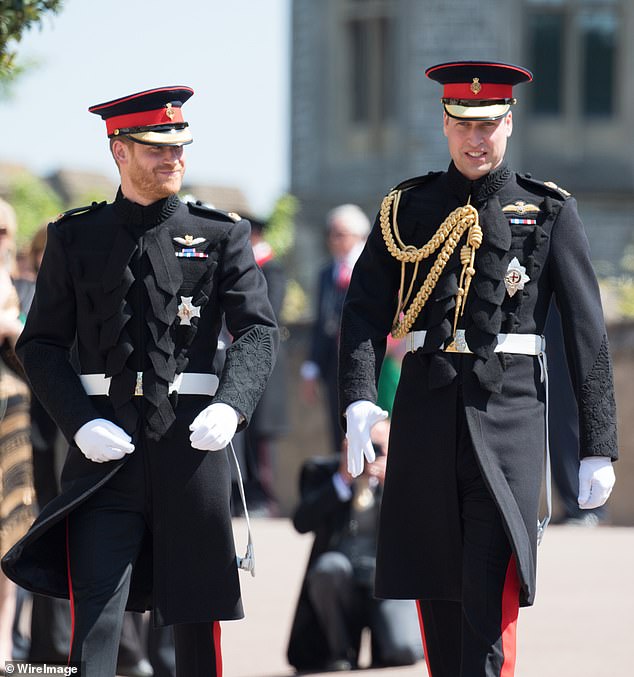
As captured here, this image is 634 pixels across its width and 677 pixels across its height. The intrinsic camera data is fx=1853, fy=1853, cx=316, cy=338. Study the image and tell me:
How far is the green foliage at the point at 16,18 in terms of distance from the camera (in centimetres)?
609

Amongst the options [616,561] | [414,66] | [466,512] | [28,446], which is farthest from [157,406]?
[414,66]

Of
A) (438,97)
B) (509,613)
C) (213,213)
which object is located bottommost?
(438,97)

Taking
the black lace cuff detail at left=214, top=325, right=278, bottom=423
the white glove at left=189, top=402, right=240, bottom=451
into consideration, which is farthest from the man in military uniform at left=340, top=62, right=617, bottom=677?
the white glove at left=189, top=402, right=240, bottom=451

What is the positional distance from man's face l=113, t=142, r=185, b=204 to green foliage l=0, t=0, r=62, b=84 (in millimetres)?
1056

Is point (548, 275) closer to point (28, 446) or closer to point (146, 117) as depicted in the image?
point (146, 117)

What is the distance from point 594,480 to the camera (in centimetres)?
502

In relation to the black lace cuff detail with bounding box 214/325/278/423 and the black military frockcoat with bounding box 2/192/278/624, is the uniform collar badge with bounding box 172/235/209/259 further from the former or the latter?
the black lace cuff detail with bounding box 214/325/278/423

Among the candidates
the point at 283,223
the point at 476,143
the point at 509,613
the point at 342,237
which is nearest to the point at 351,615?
the point at 509,613

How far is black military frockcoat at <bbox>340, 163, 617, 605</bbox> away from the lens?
200 inches

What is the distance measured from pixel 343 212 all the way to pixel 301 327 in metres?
A: 2.22

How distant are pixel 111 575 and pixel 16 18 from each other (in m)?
2.08

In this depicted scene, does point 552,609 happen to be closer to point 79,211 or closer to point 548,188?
point 548,188

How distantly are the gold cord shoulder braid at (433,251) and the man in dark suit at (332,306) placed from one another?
217 inches

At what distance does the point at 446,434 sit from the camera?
5.11 m
